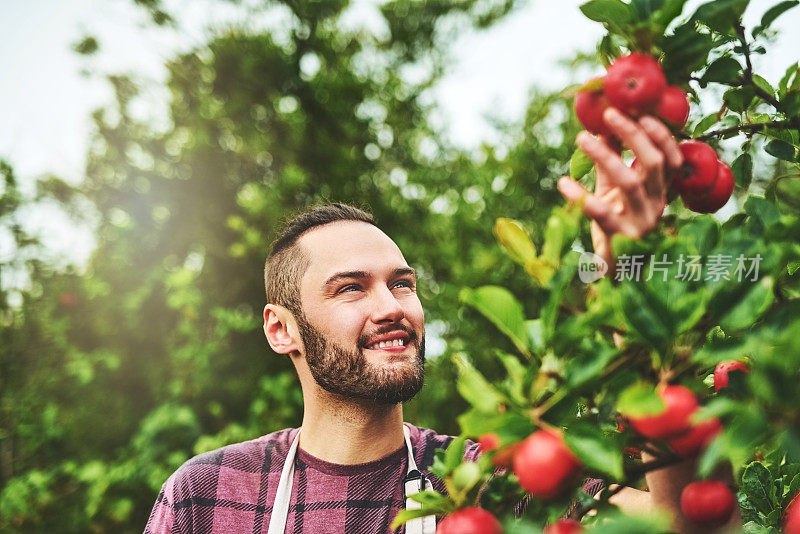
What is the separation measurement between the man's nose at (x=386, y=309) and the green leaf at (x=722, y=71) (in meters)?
1.00

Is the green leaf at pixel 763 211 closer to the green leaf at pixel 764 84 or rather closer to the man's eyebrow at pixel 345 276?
the green leaf at pixel 764 84

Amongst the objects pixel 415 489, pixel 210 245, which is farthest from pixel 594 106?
pixel 210 245

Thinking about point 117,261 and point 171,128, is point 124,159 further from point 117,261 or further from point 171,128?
point 117,261

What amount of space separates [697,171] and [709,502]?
0.45 m

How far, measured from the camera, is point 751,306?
2.09 ft

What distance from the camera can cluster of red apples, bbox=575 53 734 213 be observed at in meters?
0.76

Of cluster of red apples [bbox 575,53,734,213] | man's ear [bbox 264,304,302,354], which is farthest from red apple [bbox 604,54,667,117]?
man's ear [bbox 264,304,302,354]

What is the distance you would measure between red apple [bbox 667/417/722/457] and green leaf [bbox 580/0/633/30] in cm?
56

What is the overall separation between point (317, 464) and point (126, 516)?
2698mm

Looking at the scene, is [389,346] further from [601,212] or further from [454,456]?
[601,212]

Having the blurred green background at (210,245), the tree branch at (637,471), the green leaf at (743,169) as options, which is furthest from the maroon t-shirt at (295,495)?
the blurred green background at (210,245)

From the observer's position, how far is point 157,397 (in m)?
4.35

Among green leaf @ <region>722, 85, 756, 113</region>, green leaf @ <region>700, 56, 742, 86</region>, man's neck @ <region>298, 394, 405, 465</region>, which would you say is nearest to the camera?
green leaf @ <region>700, 56, 742, 86</region>

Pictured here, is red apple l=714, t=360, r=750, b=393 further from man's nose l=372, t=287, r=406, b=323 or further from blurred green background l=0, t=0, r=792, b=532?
blurred green background l=0, t=0, r=792, b=532
